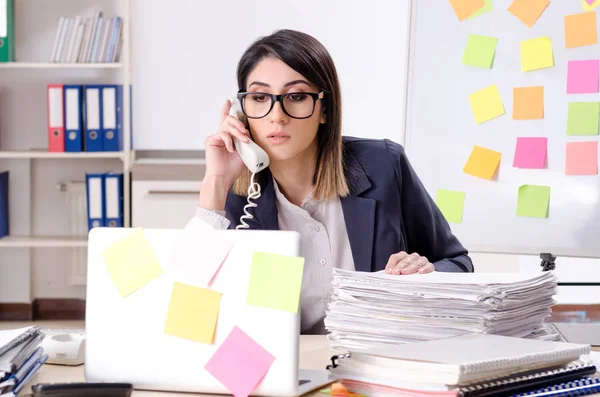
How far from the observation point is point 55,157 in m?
3.94

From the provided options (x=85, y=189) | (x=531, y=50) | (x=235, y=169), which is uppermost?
(x=531, y=50)

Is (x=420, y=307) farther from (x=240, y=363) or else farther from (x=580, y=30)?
(x=580, y=30)

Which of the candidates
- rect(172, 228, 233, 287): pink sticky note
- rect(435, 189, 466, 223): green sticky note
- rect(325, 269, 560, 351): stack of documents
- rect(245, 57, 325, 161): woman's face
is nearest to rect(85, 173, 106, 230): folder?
rect(435, 189, 466, 223): green sticky note

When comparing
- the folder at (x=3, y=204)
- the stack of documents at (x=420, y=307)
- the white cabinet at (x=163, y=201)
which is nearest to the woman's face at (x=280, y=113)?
the stack of documents at (x=420, y=307)

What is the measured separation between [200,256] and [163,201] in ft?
8.92

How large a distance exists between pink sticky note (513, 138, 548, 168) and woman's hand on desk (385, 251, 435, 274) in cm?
123

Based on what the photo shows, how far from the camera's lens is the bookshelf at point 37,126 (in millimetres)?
4020

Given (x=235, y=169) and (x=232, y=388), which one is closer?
(x=232, y=388)

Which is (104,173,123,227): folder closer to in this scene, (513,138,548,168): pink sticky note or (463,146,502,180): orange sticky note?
(463,146,502,180): orange sticky note

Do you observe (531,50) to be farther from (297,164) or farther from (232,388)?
(232,388)

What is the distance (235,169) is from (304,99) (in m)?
0.21

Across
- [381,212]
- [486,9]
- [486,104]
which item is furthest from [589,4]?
[381,212]

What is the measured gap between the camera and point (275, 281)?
1.01m

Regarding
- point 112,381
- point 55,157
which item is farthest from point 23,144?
point 112,381
